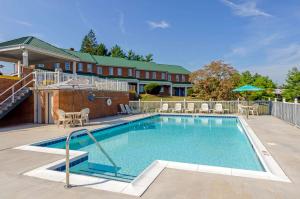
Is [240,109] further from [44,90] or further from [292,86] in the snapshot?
[292,86]

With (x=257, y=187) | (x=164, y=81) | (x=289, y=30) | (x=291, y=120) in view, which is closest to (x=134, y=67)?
(x=164, y=81)

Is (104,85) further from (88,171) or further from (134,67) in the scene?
(134,67)

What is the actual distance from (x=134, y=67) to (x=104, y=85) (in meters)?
22.7

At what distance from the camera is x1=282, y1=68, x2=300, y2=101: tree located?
4006 centimetres

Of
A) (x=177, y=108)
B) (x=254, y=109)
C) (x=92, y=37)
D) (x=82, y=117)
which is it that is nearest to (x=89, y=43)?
(x=92, y=37)

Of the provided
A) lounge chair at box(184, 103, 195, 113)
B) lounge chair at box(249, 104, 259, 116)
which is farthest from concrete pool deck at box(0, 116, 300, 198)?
lounge chair at box(184, 103, 195, 113)

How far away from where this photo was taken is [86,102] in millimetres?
14922

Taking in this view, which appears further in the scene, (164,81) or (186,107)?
(164,81)

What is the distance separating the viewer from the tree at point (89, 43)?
63.9 metres

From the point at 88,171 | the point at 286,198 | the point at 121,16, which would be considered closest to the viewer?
the point at 286,198

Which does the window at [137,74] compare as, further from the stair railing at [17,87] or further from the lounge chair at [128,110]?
the stair railing at [17,87]

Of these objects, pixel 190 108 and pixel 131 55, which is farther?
pixel 131 55

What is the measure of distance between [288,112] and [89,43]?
62.3 m

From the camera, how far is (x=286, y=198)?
338cm
